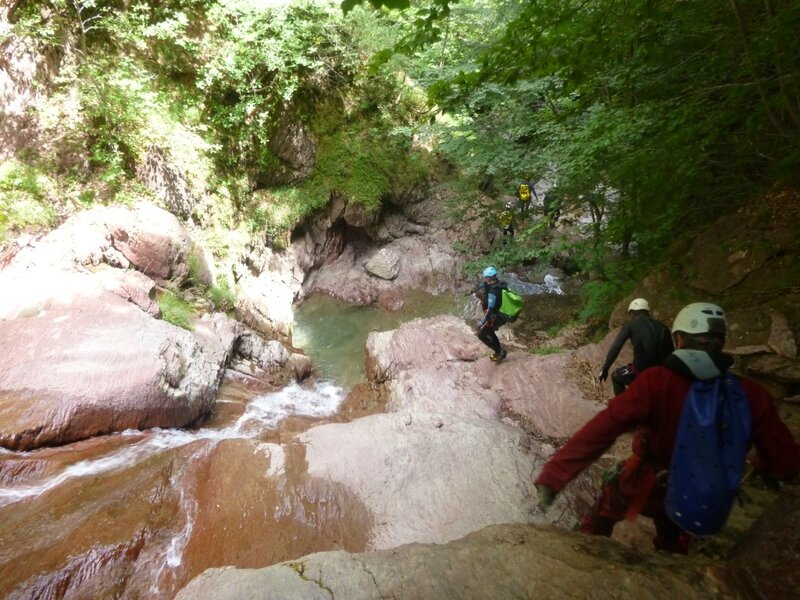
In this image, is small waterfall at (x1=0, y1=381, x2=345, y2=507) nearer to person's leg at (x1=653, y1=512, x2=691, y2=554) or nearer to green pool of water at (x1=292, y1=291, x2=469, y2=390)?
green pool of water at (x1=292, y1=291, x2=469, y2=390)

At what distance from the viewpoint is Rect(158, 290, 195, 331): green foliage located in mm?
6336

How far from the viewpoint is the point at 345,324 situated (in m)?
11.1

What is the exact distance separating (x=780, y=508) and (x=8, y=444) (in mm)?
6406

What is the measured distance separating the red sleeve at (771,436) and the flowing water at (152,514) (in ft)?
10.2

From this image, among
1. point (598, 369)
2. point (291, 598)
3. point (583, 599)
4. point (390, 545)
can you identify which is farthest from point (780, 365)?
point (291, 598)

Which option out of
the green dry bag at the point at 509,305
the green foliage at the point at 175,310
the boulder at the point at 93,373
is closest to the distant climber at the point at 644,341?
the green dry bag at the point at 509,305

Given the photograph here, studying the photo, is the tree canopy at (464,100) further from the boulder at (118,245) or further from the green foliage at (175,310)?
the green foliage at (175,310)

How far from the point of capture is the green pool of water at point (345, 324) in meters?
8.87

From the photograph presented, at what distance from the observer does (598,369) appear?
19.1 ft

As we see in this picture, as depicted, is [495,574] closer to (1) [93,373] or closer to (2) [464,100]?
(1) [93,373]

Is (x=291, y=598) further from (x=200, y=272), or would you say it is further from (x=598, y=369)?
(x=200, y=272)

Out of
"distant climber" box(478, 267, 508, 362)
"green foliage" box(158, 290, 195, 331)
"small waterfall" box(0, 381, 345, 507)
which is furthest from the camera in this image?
"green foliage" box(158, 290, 195, 331)

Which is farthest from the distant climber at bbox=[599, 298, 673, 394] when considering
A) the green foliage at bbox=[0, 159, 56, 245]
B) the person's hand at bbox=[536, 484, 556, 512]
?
the green foliage at bbox=[0, 159, 56, 245]

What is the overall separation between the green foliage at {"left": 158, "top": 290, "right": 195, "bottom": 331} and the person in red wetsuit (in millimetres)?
6394
